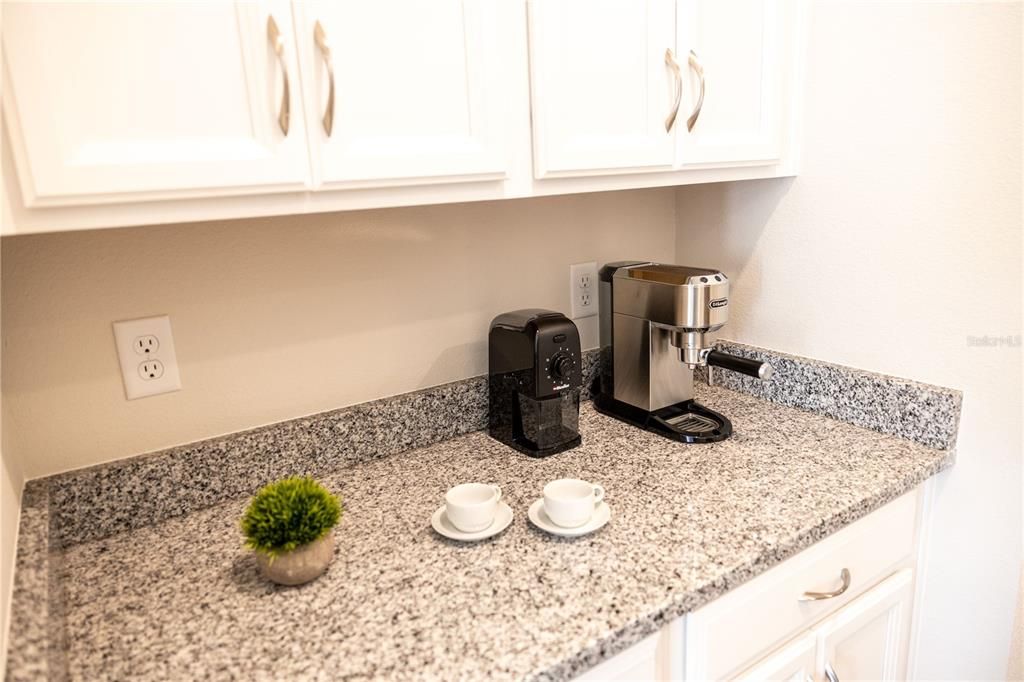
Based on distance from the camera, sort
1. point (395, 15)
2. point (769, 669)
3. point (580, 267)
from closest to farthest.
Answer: point (395, 15) < point (769, 669) < point (580, 267)

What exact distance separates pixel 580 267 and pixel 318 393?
23.7 inches

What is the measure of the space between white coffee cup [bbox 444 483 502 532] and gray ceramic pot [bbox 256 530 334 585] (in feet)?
0.54

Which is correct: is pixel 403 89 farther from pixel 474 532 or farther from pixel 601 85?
pixel 474 532

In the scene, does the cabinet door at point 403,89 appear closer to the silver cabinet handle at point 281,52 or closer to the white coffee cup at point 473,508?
the silver cabinet handle at point 281,52

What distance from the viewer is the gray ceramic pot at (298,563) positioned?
77cm

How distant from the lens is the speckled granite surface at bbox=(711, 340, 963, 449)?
1.07 metres

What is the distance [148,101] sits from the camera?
0.65 m

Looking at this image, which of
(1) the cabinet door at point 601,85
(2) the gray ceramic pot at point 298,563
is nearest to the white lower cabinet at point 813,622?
(2) the gray ceramic pot at point 298,563

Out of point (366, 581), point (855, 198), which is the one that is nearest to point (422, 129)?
point (366, 581)

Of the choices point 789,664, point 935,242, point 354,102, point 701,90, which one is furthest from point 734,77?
point 789,664

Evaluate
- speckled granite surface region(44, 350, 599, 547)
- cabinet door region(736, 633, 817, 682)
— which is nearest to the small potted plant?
speckled granite surface region(44, 350, 599, 547)

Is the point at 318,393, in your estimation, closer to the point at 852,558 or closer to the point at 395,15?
the point at 395,15

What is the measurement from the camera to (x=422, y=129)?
814 mm

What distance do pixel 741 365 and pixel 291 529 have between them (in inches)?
29.2
